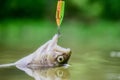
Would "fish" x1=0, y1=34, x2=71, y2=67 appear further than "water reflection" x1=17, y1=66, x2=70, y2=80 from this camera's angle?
Yes

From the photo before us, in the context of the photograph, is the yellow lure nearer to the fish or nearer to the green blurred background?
the green blurred background

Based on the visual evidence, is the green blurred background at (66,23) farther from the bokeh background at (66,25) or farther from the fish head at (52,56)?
the fish head at (52,56)

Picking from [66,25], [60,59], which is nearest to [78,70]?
[60,59]

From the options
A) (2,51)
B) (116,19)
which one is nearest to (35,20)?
(2,51)

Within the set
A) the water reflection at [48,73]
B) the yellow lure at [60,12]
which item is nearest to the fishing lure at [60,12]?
the yellow lure at [60,12]

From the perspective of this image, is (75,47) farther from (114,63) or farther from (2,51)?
(2,51)

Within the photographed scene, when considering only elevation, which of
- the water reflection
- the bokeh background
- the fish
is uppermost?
the bokeh background

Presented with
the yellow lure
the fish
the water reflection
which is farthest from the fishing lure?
the water reflection
